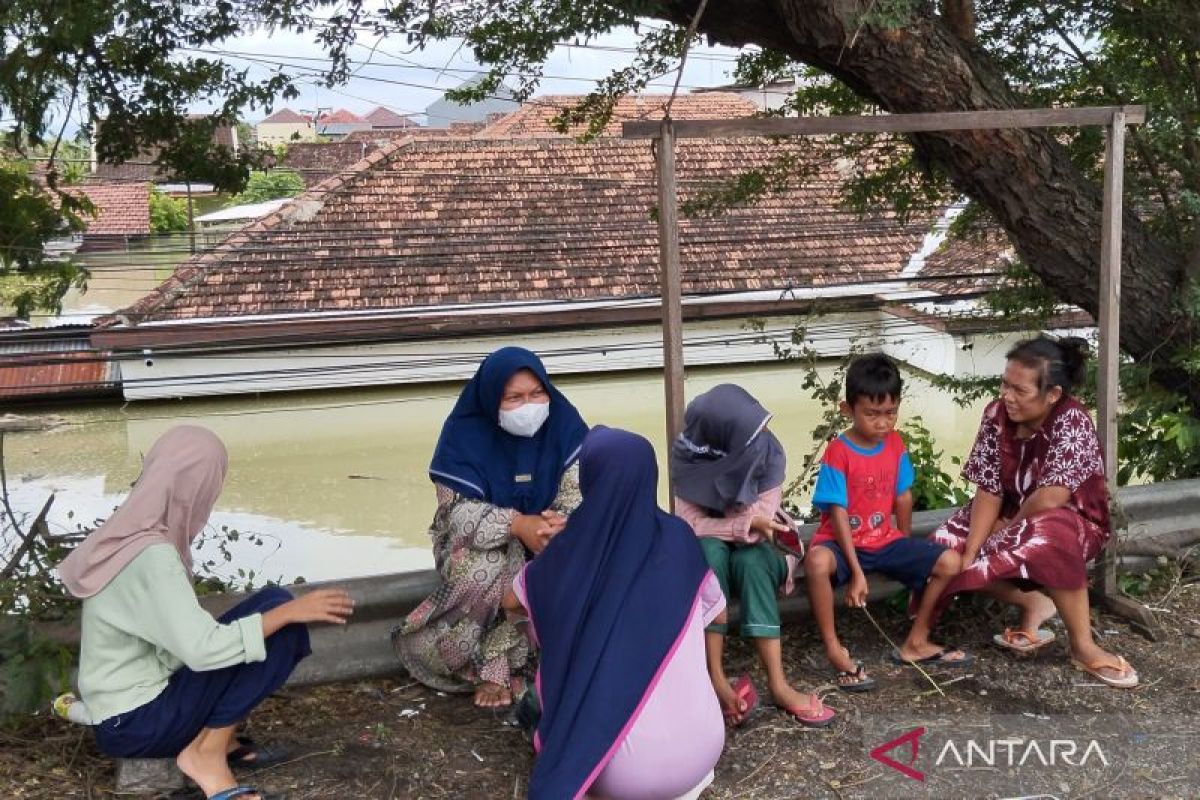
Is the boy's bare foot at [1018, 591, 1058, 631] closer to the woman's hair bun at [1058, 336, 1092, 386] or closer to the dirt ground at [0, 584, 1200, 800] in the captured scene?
the dirt ground at [0, 584, 1200, 800]

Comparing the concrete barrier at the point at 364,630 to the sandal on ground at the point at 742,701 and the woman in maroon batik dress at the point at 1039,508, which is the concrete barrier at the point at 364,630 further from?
the woman in maroon batik dress at the point at 1039,508

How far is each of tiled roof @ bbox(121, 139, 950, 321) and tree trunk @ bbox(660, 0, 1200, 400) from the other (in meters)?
7.48

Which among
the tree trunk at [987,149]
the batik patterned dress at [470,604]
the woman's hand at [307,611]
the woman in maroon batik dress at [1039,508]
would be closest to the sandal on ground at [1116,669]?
the woman in maroon batik dress at [1039,508]

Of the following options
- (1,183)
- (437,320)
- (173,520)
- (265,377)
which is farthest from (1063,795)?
(265,377)

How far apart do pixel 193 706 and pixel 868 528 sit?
2.17m

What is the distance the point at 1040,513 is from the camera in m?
3.83

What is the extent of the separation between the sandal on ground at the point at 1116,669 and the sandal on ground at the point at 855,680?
0.71 m

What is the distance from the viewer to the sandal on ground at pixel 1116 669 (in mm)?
3660

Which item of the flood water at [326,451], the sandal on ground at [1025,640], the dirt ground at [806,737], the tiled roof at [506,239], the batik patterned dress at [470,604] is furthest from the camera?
the tiled roof at [506,239]

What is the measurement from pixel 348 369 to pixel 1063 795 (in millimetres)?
11306

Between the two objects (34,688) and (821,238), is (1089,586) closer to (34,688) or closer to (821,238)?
(34,688)

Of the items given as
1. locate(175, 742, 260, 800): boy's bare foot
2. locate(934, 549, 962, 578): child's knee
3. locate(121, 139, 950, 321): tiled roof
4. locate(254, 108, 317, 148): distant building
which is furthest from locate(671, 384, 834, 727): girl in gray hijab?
locate(121, 139, 950, 321): tiled roof

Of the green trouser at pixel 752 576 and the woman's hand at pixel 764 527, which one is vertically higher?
the woman's hand at pixel 764 527

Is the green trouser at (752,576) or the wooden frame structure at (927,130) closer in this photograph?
the green trouser at (752,576)
